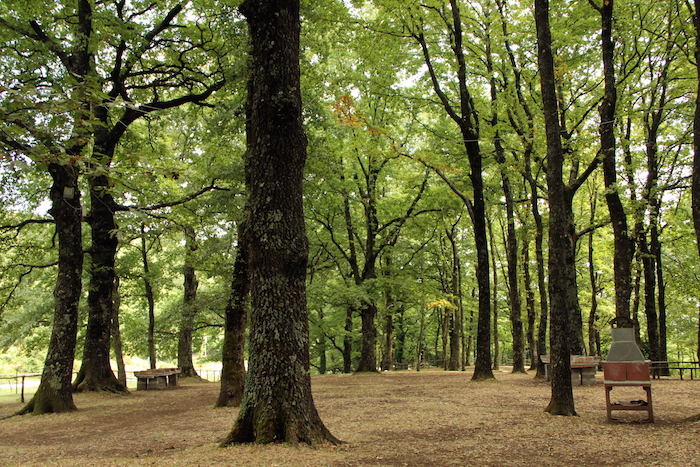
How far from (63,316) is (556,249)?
9928 mm

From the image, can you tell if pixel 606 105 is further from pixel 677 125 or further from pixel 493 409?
pixel 677 125

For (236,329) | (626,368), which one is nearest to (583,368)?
(626,368)

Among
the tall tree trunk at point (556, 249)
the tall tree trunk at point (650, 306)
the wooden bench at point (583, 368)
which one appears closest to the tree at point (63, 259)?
the tall tree trunk at point (556, 249)

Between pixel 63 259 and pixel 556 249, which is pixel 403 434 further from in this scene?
pixel 63 259

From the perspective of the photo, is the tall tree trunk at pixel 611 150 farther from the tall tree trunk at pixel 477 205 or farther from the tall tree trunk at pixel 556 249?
the tall tree trunk at pixel 477 205

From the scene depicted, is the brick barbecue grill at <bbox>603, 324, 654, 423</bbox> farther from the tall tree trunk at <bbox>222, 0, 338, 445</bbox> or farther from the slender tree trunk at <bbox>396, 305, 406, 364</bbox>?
the slender tree trunk at <bbox>396, 305, 406, 364</bbox>

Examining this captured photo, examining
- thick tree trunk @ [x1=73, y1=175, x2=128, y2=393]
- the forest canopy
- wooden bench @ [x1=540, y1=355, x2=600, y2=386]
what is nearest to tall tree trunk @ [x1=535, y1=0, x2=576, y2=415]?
the forest canopy

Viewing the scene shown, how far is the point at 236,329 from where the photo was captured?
914 cm

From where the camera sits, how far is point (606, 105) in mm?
10672

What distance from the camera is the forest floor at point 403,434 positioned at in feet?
15.3

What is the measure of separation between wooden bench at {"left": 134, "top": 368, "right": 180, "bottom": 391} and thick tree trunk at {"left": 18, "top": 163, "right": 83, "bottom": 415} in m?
5.89

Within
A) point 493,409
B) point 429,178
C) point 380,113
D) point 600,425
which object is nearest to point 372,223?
point 429,178

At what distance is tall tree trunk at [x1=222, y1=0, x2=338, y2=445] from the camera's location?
4.93 m

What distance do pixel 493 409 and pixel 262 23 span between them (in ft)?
23.7
